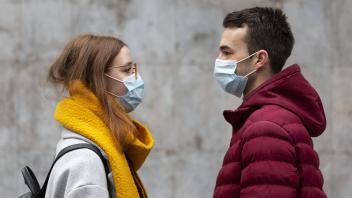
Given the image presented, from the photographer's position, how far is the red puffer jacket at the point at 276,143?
325 cm

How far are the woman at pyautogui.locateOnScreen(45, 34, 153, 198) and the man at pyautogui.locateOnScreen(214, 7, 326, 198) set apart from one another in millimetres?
423

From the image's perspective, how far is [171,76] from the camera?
6.92 m

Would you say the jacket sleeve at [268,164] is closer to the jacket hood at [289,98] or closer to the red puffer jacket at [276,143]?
the red puffer jacket at [276,143]

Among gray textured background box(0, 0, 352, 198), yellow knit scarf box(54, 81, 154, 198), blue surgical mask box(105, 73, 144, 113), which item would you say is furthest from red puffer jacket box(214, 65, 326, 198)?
gray textured background box(0, 0, 352, 198)

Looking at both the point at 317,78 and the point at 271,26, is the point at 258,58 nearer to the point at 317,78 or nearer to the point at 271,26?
the point at 271,26

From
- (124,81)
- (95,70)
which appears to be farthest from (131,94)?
(95,70)

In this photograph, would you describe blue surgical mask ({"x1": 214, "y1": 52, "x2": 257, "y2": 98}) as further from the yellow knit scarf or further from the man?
the yellow knit scarf

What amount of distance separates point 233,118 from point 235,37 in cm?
36

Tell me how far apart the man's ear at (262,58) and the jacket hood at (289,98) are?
0.09 meters

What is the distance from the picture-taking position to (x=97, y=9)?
273 inches

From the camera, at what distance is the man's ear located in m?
3.60

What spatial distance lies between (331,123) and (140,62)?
1.63 meters

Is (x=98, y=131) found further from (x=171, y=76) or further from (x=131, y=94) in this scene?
(x=171, y=76)

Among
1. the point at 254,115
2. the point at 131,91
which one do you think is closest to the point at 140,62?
the point at 131,91
